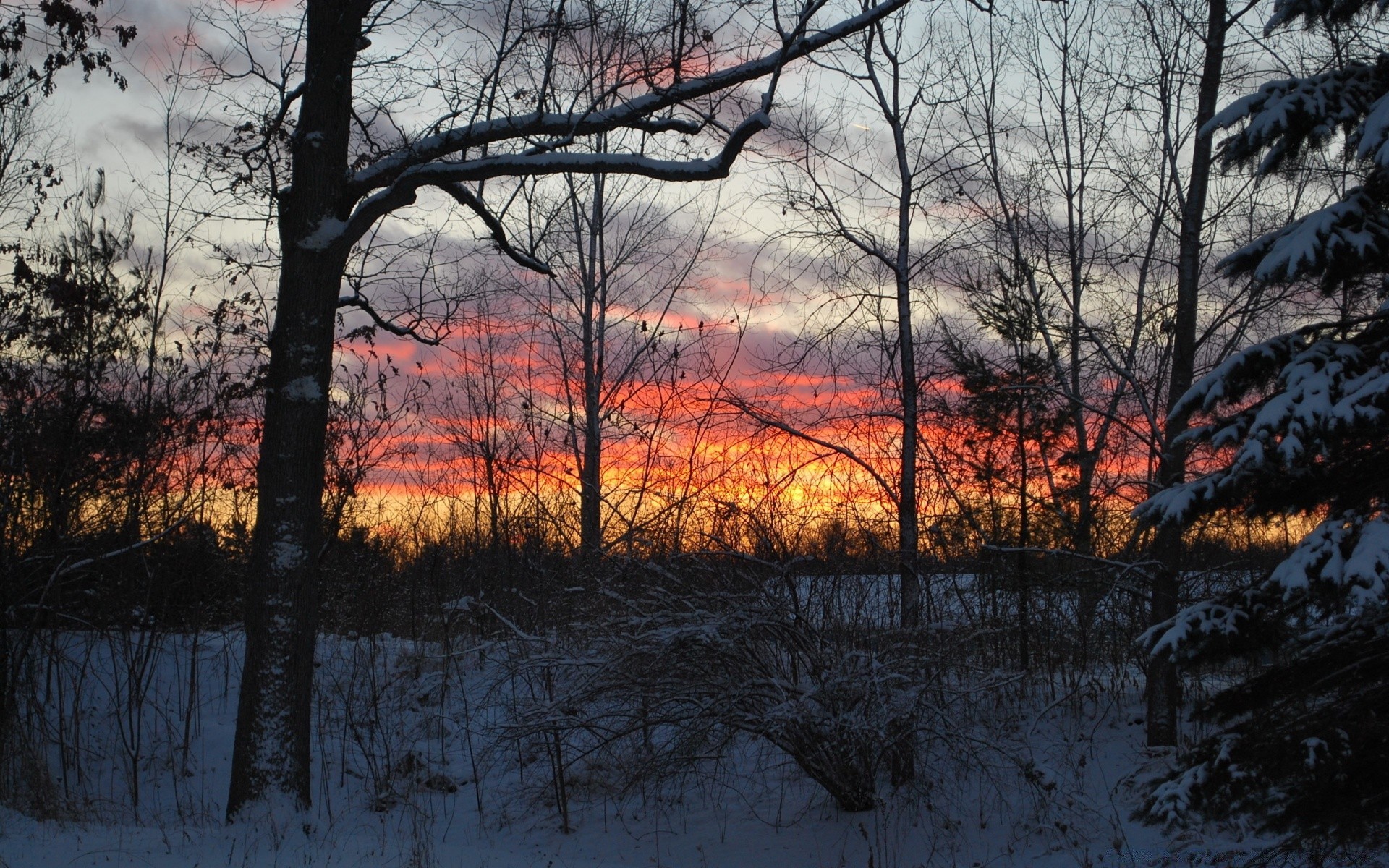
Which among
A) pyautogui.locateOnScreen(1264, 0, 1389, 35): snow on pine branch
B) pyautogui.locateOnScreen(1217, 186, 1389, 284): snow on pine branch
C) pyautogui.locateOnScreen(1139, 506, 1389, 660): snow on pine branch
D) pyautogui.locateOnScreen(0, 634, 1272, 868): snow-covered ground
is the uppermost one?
pyautogui.locateOnScreen(1264, 0, 1389, 35): snow on pine branch

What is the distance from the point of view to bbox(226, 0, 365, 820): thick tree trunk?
24.3 feet

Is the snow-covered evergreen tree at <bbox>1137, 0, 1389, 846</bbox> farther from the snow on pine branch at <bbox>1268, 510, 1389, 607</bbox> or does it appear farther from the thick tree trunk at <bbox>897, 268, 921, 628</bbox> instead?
the thick tree trunk at <bbox>897, 268, 921, 628</bbox>

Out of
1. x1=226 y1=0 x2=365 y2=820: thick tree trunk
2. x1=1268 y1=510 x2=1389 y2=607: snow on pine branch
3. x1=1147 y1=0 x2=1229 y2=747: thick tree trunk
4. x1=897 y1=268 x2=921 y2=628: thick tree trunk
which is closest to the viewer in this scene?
x1=1268 y1=510 x2=1389 y2=607: snow on pine branch

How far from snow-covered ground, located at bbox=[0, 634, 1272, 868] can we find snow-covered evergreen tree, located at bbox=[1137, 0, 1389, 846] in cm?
278

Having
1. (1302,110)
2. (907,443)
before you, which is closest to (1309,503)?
(1302,110)

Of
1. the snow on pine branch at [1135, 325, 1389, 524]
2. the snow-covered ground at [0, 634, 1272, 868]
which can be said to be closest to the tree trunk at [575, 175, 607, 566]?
the snow-covered ground at [0, 634, 1272, 868]

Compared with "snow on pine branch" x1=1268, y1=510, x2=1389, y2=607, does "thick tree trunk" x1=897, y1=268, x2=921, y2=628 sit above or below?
above

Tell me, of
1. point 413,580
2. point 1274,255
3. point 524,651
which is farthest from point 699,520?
point 413,580

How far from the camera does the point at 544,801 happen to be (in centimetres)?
1032

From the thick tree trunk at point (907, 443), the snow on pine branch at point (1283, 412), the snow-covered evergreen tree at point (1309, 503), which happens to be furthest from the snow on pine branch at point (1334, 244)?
the thick tree trunk at point (907, 443)

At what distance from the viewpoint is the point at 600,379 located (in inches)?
671

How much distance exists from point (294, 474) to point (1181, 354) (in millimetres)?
7739

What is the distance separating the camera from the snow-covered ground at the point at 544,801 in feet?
23.7

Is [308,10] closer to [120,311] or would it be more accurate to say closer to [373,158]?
[373,158]
